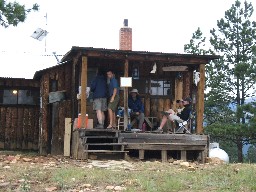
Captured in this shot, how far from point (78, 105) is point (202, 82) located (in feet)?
14.5

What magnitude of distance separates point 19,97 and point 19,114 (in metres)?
0.78

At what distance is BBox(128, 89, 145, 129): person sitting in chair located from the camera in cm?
1523

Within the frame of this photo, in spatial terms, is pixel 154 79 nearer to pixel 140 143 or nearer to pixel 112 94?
pixel 112 94

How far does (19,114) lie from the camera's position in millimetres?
20969

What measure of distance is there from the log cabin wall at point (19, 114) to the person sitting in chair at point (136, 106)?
274 inches

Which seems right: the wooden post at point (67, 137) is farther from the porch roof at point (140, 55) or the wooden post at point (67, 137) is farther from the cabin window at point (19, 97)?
the cabin window at point (19, 97)

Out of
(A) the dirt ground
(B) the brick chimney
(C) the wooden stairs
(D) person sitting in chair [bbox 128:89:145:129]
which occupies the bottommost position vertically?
(A) the dirt ground

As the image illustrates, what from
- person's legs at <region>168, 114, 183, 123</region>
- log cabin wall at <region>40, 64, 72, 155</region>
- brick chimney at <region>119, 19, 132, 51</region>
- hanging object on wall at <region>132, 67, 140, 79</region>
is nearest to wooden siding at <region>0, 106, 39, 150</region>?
log cabin wall at <region>40, 64, 72, 155</region>

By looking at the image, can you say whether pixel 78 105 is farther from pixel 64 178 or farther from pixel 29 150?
pixel 64 178

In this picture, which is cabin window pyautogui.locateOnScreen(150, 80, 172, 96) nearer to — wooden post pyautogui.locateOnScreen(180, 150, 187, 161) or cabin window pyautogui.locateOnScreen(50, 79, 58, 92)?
wooden post pyautogui.locateOnScreen(180, 150, 187, 161)

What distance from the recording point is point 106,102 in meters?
14.4

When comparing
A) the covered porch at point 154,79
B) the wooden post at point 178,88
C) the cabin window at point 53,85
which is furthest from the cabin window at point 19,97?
the wooden post at point 178,88

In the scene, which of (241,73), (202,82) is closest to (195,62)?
(202,82)

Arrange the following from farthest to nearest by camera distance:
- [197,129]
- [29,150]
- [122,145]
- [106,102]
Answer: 1. [29,150]
2. [197,129]
3. [106,102]
4. [122,145]
